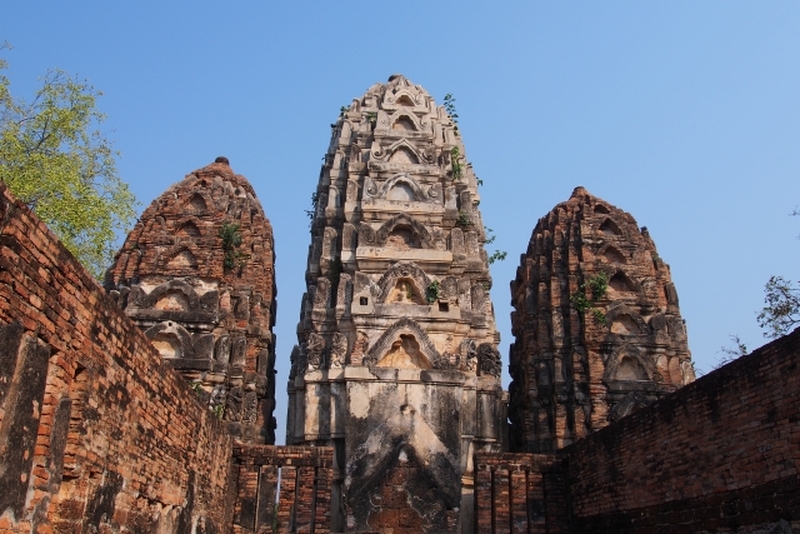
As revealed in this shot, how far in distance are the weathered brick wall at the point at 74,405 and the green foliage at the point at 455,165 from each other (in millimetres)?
16059

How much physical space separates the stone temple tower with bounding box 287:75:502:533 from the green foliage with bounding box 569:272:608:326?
2479mm

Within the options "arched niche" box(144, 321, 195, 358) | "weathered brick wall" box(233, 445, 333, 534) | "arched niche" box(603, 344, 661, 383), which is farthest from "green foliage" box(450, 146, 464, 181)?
"weathered brick wall" box(233, 445, 333, 534)

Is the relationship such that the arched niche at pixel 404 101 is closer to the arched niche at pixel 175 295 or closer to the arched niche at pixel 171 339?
the arched niche at pixel 175 295

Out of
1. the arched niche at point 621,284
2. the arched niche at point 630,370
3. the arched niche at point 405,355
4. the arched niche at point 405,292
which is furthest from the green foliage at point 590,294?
the arched niche at point 405,355

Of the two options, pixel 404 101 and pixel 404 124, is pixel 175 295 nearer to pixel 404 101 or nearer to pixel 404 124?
pixel 404 124

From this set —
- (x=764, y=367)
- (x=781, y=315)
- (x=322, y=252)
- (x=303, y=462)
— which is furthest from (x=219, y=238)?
(x=764, y=367)

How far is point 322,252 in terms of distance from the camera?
74.8 ft

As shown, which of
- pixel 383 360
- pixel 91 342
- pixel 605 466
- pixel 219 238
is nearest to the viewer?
pixel 91 342

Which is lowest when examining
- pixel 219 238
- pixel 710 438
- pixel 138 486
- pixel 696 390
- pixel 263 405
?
pixel 138 486

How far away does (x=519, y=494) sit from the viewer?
14.4 meters

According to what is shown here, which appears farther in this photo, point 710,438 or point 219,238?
point 219,238

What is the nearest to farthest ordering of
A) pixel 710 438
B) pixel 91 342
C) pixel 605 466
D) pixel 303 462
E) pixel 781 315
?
pixel 91 342 < pixel 710 438 < pixel 605 466 < pixel 303 462 < pixel 781 315

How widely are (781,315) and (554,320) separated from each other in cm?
676

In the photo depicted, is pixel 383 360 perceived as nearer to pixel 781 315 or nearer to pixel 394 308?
pixel 394 308
